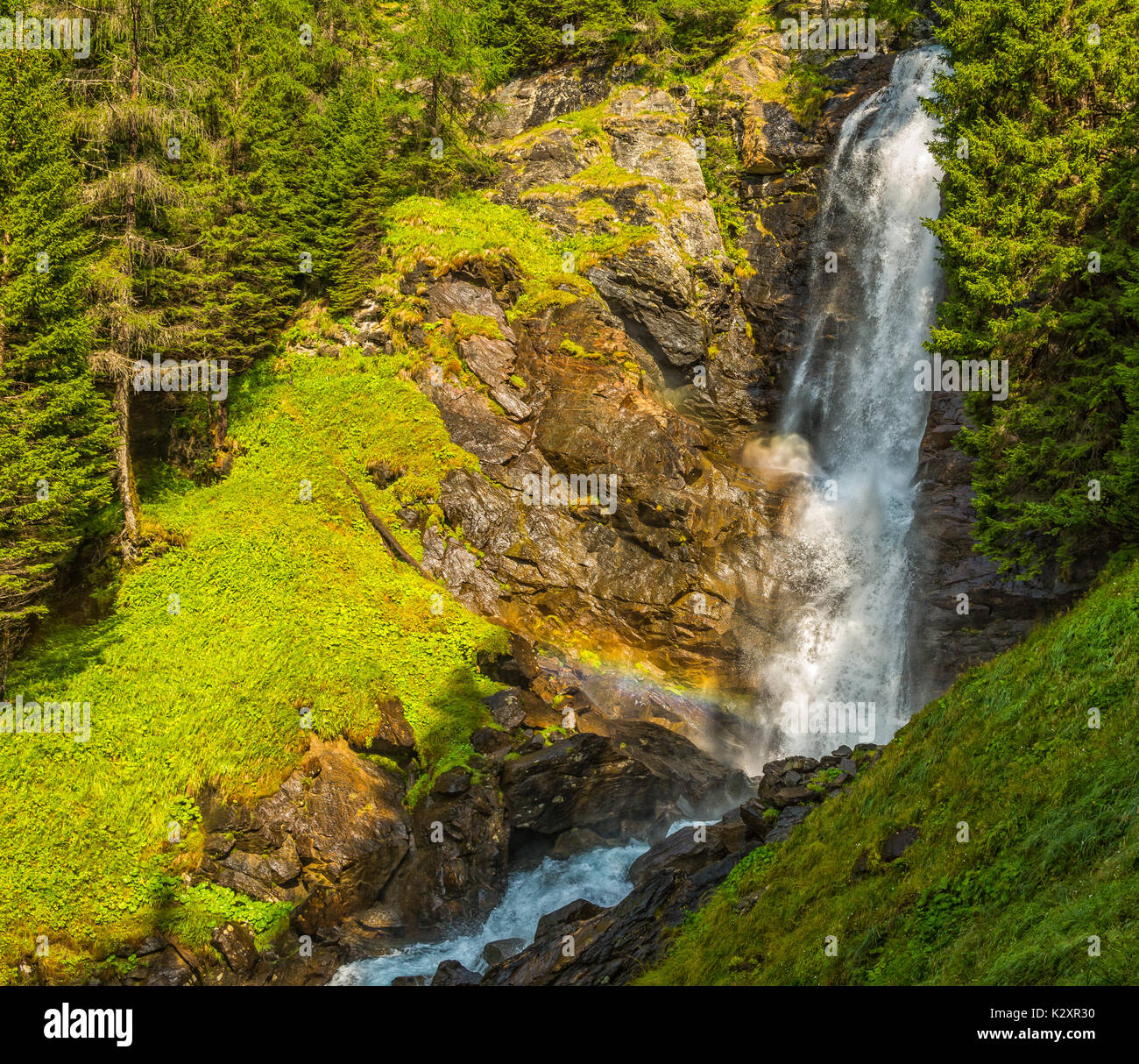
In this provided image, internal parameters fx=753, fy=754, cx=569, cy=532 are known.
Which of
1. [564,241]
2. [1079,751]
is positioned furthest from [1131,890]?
[564,241]

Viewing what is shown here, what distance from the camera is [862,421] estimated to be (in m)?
27.9

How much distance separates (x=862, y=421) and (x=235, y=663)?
22446mm

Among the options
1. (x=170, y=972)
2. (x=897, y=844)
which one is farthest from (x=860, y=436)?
(x=170, y=972)

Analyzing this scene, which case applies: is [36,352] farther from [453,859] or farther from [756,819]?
[756,819]

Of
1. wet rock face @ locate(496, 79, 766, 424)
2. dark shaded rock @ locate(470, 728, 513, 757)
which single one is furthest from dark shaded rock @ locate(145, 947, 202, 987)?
wet rock face @ locate(496, 79, 766, 424)

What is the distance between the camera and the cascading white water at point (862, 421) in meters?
23.4

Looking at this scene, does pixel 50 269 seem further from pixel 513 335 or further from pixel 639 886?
pixel 639 886

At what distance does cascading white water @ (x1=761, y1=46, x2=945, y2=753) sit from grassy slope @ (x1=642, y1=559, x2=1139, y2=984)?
438 inches

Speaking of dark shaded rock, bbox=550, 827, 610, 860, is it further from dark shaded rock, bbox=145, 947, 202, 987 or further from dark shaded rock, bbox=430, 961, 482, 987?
dark shaded rock, bbox=145, 947, 202, 987

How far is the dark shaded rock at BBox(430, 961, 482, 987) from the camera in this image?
45.9 feet

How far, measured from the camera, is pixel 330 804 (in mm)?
16359

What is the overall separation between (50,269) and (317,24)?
27.8 metres

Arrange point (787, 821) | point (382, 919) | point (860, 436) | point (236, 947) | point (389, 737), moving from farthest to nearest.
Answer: point (860, 436) < point (389, 737) < point (382, 919) < point (236, 947) < point (787, 821)

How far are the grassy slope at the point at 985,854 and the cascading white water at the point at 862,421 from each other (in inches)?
438
